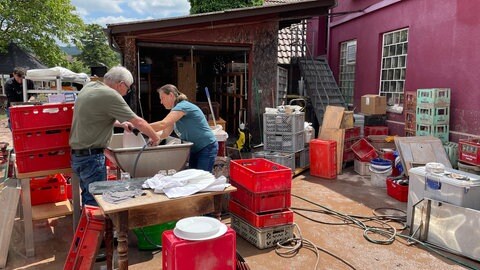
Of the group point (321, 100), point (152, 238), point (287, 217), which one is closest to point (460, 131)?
point (321, 100)

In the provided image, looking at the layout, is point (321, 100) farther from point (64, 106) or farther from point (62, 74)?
point (64, 106)

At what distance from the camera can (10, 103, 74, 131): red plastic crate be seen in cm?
379

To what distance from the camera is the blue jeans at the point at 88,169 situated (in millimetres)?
3719

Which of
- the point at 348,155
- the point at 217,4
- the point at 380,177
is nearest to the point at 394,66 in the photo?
the point at 348,155

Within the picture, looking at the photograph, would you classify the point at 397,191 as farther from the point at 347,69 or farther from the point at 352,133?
the point at 347,69

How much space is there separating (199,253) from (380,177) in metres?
Answer: 5.07

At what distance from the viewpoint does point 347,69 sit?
476 inches

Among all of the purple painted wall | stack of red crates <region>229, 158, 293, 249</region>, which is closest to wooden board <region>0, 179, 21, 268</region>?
stack of red crates <region>229, 158, 293, 249</region>

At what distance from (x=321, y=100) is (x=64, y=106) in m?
8.13

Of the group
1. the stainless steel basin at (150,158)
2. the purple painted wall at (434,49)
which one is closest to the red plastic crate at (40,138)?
the stainless steel basin at (150,158)

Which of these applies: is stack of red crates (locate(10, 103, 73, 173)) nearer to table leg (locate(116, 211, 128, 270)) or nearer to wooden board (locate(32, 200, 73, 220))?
wooden board (locate(32, 200, 73, 220))

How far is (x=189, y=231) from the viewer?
8.15 ft

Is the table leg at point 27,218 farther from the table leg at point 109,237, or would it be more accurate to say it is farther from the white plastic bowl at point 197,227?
the white plastic bowl at point 197,227

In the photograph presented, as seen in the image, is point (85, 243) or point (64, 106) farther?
point (64, 106)
